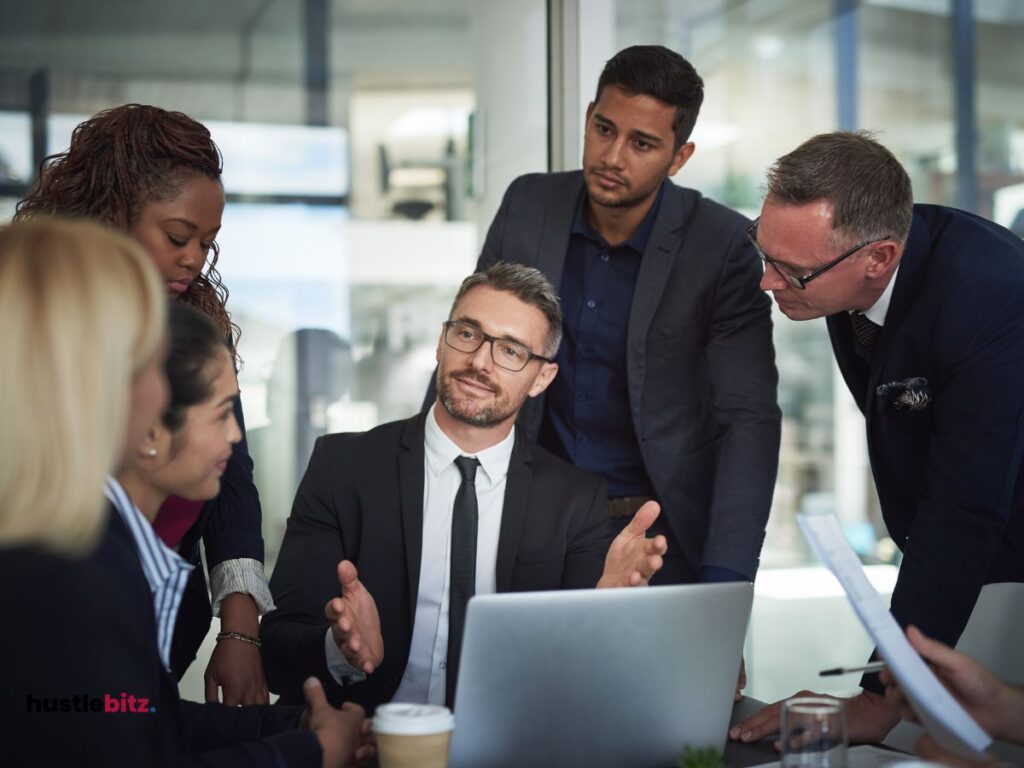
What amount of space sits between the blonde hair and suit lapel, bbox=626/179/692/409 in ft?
5.51

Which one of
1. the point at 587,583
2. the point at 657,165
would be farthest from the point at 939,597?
the point at 657,165

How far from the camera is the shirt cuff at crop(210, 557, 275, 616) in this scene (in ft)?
7.92

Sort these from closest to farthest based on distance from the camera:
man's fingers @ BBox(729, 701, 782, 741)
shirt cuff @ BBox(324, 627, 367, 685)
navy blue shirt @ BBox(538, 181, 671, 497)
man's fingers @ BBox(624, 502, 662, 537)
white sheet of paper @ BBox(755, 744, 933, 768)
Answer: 1. white sheet of paper @ BBox(755, 744, 933, 768)
2. man's fingers @ BBox(729, 701, 782, 741)
3. man's fingers @ BBox(624, 502, 662, 537)
4. shirt cuff @ BBox(324, 627, 367, 685)
5. navy blue shirt @ BBox(538, 181, 671, 497)

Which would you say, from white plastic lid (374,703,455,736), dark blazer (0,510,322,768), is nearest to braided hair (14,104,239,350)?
dark blazer (0,510,322,768)

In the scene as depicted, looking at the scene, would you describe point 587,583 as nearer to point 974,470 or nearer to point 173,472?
point 974,470

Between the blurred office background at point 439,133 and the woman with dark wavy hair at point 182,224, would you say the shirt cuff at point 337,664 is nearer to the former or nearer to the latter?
the woman with dark wavy hair at point 182,224

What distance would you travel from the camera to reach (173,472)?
1.85 meters

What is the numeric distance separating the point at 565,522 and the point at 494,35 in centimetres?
213

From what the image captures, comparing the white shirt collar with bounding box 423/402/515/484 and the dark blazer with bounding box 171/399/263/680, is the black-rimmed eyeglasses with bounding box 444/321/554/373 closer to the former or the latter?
the white shirt collar with bounding box 423/402/515/484

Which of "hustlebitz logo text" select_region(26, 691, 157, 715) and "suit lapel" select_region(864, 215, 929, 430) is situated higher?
"suit lapel" select_region(864, 215, 929, 430)

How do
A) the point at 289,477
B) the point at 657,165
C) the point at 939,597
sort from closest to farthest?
the point at 939,597
the point at 657,165
the point at 289,477

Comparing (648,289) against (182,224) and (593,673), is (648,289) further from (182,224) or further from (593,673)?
(593,673)

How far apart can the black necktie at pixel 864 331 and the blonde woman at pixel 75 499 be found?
151 centimetres

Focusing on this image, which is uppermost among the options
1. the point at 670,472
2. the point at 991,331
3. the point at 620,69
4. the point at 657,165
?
the point at 620,69
